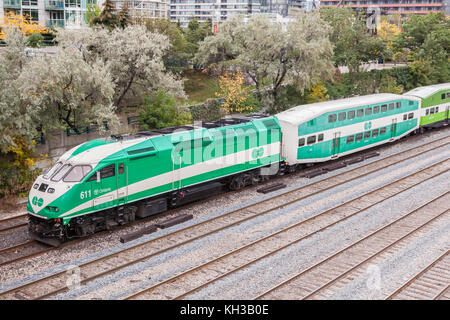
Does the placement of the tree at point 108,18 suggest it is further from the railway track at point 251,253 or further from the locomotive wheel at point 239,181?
the railway track at point 251,253

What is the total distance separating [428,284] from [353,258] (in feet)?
9.66

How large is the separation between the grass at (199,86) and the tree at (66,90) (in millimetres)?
19064

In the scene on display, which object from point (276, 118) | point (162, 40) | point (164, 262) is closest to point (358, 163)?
point (276, 118)

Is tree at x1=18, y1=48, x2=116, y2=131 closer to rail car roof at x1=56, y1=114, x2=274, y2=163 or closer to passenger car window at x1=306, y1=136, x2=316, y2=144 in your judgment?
rail car roof at x1=56, y1=114, x2=274, y2=163

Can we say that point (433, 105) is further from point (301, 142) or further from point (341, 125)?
point (301, 142)

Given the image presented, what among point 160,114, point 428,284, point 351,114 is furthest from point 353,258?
point 160,114

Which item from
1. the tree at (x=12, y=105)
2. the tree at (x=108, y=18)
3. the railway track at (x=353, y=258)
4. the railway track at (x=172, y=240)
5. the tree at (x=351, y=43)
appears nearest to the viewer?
the railway track at (x=353, y=258)

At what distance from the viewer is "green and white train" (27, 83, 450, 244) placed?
1914 centimetres

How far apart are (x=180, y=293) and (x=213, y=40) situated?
36482 millimetres

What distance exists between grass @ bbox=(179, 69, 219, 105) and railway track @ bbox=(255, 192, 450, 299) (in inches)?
1215

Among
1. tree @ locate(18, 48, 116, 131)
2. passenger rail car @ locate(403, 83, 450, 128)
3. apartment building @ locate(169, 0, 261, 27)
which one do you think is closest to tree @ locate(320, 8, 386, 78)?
passenger rail car @ locate(403, 83, 450, 128)

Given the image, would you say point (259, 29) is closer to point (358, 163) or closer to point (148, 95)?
point (148, 95)

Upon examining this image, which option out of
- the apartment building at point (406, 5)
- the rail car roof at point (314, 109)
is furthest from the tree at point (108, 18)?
the apartment building at point (406, 5)

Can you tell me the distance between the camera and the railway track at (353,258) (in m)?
16.0
